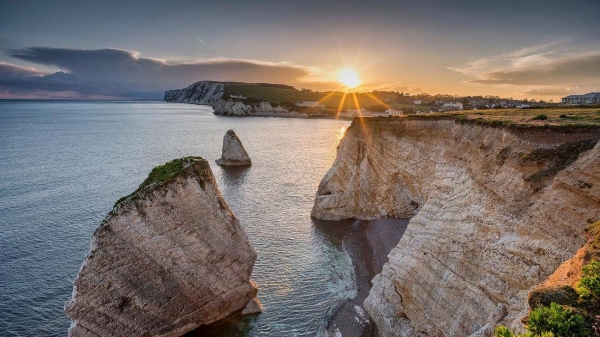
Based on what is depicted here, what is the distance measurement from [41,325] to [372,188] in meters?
35.5

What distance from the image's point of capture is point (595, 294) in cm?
1012

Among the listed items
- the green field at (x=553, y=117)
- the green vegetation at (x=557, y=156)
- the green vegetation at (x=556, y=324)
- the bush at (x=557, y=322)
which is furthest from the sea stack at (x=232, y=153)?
the bush at (x=557, y=322)

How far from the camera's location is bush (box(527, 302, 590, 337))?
901cm

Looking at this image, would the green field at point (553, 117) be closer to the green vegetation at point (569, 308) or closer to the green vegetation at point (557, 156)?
the green vegetation at point (557, 156)

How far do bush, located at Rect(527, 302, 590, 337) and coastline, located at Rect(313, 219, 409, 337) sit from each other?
58.9 feet

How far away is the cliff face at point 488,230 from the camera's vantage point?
16844 millimetres

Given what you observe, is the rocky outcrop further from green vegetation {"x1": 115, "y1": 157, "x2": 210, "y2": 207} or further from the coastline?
the coastline

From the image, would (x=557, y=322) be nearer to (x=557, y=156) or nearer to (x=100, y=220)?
(x=557, y=156)

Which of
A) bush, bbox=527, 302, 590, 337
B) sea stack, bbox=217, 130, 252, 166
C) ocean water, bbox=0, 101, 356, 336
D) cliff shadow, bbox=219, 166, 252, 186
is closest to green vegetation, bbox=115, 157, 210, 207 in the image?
ocean water, bbox=0, 101, 356, 336

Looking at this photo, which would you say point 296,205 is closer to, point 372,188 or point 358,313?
point 372,188

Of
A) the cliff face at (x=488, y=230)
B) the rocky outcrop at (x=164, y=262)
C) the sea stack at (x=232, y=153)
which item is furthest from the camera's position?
the sea stack at (x=232, y=153)

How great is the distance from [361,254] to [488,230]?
64.4 ft

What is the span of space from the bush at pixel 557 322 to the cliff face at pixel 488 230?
364 cm

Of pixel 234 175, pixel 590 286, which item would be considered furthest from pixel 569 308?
pixel 234 175
